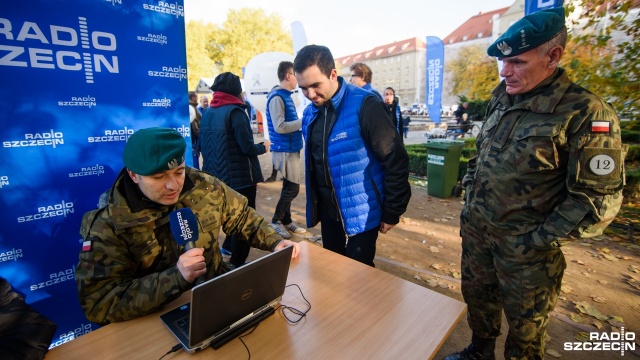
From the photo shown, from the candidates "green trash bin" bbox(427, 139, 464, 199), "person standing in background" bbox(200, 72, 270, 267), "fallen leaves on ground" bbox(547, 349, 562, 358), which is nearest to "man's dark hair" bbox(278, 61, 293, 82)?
"person standing in background" bbox(200, 72, 270, 267)

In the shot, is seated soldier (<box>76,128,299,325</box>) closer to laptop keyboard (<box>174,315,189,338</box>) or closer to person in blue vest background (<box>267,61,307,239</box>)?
laptop keyboard (<box>174,315,189,338</box>)

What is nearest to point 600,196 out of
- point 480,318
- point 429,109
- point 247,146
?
point 480,318

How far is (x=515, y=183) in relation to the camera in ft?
5.65

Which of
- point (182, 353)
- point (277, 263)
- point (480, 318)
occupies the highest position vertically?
point (277, 263)

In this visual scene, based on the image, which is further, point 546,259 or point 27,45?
point 27,45

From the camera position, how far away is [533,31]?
5.20 ft

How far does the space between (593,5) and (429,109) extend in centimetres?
929

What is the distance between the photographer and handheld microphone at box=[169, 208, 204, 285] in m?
1.33

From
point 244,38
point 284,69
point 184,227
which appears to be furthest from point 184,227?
point 244,38

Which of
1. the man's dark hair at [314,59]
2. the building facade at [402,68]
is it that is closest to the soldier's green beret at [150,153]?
the man's dark hair at [314,59]

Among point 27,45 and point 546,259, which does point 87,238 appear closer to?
point 27,45

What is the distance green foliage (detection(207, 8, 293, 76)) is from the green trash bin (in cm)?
2517

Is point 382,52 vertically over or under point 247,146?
over

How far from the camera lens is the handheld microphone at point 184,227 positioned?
4.37 ft
